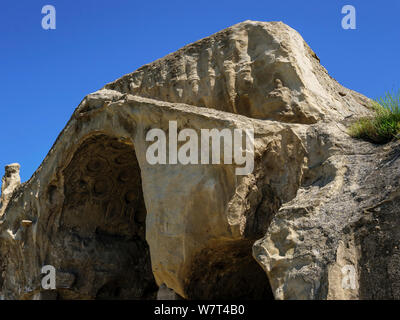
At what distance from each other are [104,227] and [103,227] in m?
0.02

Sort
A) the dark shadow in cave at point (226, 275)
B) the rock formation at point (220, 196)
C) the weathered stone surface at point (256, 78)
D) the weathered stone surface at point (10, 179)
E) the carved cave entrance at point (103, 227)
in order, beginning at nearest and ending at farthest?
the rock formation at point (220, 196) → the dark shadow in cave at point (226, 275) → the weathered stone surface at point (256, 78) → the carved cave entrance at point (103, 227) → the weathered stone surface at point (10, 179)

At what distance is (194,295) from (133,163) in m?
3.72

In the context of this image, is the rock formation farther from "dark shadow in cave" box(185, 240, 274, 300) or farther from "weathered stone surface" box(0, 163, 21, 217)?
"weathered stone surface" box(0, 163, 21, 217)

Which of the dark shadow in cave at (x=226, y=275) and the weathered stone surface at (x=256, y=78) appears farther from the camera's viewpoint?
the weathered stone surface at (x=256, y=78)

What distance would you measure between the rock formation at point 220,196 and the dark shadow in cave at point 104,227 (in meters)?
0.02

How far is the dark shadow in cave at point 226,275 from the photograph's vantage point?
6711 millimetres

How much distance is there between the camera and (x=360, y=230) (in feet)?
14.5

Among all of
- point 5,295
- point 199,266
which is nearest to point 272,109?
point 199,266

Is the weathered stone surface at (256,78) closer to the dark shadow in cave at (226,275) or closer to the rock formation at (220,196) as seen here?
the rock formation at (220,196)

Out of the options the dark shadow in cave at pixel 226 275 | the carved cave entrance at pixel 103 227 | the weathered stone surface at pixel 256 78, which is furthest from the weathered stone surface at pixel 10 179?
the dark shadow in cave at pixel 226 275

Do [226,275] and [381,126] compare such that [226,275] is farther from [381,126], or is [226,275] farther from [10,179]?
[10,179]

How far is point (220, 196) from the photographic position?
6.30 metres

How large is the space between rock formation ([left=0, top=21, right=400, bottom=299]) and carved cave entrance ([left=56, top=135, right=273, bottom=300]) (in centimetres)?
2

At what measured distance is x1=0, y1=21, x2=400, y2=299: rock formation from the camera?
178 inches
